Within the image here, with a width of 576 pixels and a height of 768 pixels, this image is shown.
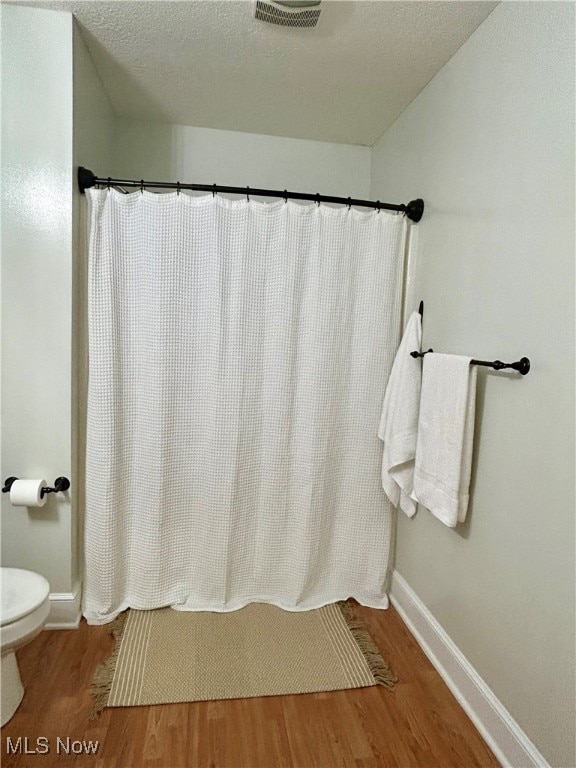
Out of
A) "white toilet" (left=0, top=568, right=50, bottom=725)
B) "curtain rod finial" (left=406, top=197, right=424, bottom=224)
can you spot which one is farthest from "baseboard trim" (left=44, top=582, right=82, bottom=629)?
"curtain rod finial" (left=406, top=197, right=424, bottom=224)

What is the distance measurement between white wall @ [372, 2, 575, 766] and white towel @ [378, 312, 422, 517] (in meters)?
0.11

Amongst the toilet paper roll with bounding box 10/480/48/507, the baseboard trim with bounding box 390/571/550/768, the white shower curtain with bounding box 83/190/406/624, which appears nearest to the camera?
the baseboard trim with bounding box 390/571/550/768

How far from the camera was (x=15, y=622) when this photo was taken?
54.5 inches

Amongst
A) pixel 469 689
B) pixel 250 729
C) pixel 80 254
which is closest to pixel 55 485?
pixel 80 254

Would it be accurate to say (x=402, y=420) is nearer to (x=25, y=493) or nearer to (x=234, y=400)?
(x=234, y=400)

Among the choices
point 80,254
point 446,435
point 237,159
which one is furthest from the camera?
point 237,159

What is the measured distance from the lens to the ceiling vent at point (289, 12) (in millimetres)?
1487

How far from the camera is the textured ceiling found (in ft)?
5.21

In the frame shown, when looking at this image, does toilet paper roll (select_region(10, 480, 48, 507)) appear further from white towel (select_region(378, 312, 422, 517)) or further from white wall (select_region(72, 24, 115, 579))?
white towel (select_region(378, 312, 422, 517))

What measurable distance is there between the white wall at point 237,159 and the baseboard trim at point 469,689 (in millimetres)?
2130

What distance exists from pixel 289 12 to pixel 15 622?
6.99 feet

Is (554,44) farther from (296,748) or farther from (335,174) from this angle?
(296,748)

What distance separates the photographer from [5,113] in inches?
66.5

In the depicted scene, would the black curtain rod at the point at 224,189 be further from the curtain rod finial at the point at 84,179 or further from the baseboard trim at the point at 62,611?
the baseboard trim at the point at 62,611
